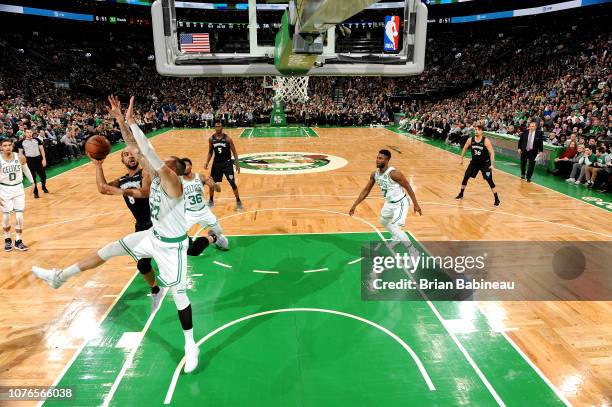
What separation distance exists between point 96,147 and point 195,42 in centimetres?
377

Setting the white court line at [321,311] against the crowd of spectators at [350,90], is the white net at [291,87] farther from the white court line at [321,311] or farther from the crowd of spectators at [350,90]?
the white court line at [321,311]

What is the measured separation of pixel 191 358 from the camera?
419cm

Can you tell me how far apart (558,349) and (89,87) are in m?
38.4

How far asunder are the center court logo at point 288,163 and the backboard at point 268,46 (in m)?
6.45

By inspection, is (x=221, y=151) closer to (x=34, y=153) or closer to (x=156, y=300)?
(x=156, y=300)

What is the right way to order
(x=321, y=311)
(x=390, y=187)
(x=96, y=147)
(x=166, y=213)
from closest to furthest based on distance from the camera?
(x=166, y=213), (x=96, y=147), (x=321, y=311), (x=390, y=187)

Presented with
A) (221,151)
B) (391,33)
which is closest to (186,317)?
(221,151)

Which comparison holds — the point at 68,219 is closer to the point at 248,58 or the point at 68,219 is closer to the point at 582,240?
the point at 248,58

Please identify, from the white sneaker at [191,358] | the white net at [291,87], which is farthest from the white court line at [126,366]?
the white net at [291,87]

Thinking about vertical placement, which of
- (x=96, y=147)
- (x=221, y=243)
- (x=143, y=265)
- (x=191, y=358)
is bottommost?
(x=191, y=358)

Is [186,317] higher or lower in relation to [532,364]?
higher

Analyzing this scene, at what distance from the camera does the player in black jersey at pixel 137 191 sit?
478 cm

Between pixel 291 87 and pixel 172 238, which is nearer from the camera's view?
pixel 172 238

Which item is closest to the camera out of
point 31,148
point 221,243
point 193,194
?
point 193,194
